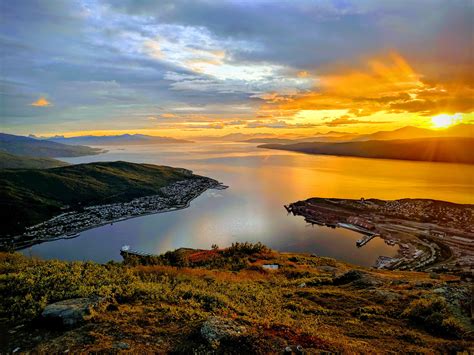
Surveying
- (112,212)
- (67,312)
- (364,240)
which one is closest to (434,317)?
(67,312)

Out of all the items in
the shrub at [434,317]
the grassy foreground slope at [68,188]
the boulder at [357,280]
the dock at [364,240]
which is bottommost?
the dock at [364,240]

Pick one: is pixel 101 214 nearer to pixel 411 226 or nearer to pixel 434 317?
pixel 411 226

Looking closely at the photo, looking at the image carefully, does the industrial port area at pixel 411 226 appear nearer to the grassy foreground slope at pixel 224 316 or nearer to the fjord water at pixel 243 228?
the fjord water at pixel 243 228

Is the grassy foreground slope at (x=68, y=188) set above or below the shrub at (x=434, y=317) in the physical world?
below

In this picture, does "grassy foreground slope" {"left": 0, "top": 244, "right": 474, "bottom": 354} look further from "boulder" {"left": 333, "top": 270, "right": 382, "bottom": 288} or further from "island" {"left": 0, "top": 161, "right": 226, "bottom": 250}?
"island" {"left": 0, "top": 161, "right": 226, "bottom": 250}

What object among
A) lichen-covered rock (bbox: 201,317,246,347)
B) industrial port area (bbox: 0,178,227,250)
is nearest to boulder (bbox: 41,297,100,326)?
lichen-covered rock (bbox: 201,317,246,347)

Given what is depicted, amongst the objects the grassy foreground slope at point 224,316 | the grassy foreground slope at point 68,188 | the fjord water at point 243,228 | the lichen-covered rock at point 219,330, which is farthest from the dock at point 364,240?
the grassy foreground slope at point 68,188

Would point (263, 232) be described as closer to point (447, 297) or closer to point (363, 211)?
point (363, 211)
